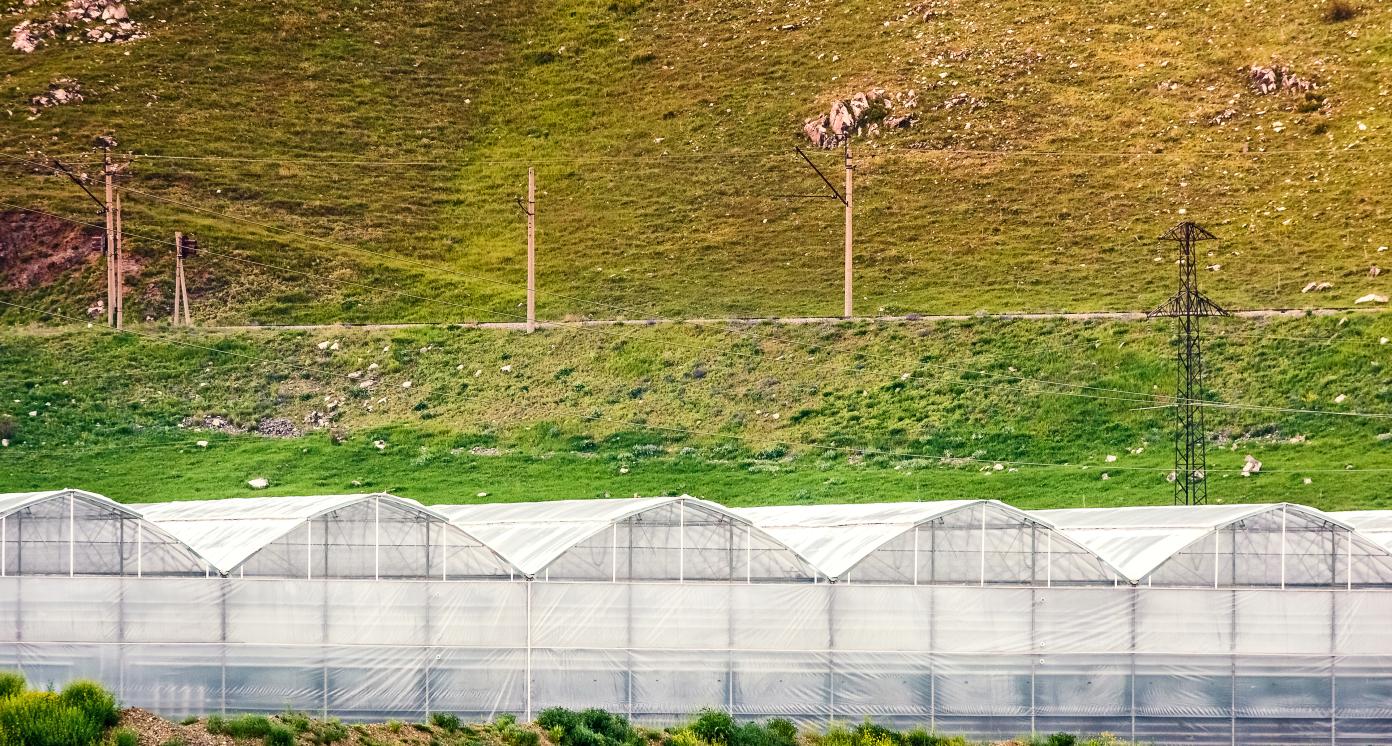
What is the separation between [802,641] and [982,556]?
423 cm

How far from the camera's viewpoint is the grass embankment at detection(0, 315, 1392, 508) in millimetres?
60500

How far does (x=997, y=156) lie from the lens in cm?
9644

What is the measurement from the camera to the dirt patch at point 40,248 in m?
90.2

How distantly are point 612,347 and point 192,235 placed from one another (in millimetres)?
30075

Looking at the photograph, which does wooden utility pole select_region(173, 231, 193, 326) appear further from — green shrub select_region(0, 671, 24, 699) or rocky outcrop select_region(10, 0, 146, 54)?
green shrub select_region(0, 671, 24, 699)

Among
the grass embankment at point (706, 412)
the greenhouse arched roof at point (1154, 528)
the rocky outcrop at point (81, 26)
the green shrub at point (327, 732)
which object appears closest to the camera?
the green shrub at point (327, 732)

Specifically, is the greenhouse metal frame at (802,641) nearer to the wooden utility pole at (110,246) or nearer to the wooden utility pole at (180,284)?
the wooden utility pole at (110,246)

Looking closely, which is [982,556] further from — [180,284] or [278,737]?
[180,284]

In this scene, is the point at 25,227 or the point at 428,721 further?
the point at 25,227

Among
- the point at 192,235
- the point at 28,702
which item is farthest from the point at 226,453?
the point at 28,702

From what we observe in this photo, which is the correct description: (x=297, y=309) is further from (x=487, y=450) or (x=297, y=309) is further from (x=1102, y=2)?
(x=1102, y=2)

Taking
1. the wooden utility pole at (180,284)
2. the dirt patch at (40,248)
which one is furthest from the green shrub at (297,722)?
the dirt patch at (40,248)

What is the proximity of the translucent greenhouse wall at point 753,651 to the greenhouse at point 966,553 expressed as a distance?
1.37 feet

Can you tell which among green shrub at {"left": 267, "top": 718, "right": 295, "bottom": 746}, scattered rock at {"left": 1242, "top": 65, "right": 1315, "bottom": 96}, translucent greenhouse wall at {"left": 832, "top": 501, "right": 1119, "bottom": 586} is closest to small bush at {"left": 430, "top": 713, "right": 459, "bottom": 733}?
green shrub at {"left": 267, "top": 718, "right": 295, "bottom": 746}
